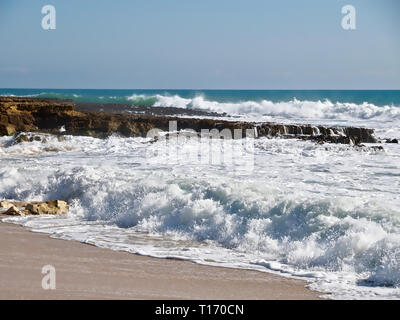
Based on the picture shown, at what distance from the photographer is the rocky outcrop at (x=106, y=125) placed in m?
17.9

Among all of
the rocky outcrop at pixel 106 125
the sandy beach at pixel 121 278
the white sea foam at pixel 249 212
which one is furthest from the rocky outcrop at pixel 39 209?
the rocky outcrop at pixel 106 125

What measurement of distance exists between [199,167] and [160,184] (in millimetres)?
2522

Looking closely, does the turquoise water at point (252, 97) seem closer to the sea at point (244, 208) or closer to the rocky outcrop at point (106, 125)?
the rocky outcrop at point (106, 125)

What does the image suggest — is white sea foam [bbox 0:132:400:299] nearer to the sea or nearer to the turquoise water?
the sea

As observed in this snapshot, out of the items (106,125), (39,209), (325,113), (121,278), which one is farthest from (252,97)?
(121,278)

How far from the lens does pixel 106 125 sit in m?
18.4

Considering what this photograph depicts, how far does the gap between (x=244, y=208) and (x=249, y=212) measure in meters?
0.16

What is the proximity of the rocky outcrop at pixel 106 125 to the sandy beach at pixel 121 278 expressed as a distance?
11.4m

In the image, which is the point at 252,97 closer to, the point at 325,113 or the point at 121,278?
the point at 325,113

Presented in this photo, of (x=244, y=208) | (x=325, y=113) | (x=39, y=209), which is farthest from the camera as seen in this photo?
(x=325, y=113)

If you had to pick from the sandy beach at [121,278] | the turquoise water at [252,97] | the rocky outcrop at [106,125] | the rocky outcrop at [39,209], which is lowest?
the sandy beach at [121,278]

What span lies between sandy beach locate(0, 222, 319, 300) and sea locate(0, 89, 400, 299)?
32 cm

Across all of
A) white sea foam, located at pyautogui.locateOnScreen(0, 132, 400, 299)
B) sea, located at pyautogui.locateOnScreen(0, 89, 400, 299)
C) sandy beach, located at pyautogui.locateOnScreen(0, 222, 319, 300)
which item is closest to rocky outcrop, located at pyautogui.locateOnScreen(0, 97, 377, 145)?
sea, located at pyautogui.locateOnScreen(0, 89, 400, 299)
